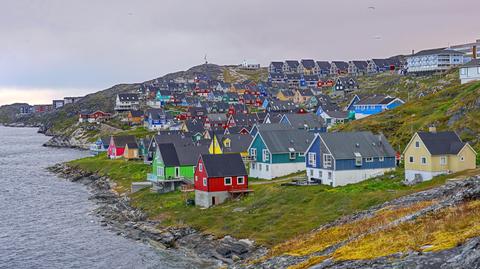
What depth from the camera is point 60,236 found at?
62250mm

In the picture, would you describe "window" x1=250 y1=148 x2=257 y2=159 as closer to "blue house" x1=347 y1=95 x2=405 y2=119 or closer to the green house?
the green house

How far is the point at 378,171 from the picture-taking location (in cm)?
6919

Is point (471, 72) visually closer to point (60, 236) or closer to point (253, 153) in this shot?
point (253, 153)

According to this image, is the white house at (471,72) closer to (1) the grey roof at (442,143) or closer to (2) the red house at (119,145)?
(1) the grey roof at (442,143)

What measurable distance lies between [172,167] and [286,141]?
1486 cm

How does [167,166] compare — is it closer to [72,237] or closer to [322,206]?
[72,237]

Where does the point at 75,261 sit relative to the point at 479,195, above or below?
below

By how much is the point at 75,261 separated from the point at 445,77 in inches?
4537

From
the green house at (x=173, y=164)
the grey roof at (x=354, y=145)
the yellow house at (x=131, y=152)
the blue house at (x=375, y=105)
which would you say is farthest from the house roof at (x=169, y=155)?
the blue house at (x=375, y=105)

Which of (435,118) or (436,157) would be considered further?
(435,118)

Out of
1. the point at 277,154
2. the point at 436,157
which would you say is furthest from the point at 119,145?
the point at 436,157

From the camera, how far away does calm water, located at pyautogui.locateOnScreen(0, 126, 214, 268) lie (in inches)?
2028

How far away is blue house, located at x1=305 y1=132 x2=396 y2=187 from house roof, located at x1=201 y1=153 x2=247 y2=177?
783 centimetres

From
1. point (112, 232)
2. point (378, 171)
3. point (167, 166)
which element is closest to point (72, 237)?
point (112, 232)
